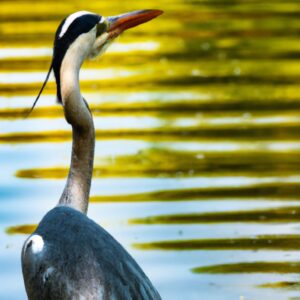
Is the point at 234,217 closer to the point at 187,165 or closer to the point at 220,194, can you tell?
the point at 220,194

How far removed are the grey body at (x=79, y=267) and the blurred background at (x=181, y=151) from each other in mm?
2248

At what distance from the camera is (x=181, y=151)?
13148 mm

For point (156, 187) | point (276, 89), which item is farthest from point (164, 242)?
point (276, 89)

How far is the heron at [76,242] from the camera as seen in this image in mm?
7160

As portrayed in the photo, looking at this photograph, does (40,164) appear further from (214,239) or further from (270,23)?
(270,23)

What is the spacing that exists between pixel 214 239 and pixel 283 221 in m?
0.67

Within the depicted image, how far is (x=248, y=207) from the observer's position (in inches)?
453

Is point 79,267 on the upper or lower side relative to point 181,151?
upper

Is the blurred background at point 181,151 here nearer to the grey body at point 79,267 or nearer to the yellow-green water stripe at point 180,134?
the yellow-green water stripe at point 180,134

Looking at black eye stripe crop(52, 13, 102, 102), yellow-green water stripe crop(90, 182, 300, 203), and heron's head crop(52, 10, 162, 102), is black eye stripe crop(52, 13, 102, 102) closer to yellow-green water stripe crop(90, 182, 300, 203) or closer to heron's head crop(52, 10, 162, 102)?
heron's head crop(52, 10, 162, 102)

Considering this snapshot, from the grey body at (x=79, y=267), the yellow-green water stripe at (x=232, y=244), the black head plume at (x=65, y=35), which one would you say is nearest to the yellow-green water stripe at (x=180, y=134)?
the yellow-green water stripe at (x=232, y=244)

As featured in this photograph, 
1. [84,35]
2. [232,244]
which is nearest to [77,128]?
[84,35]

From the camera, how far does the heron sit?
282 inches

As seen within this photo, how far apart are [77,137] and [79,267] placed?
1.39m
